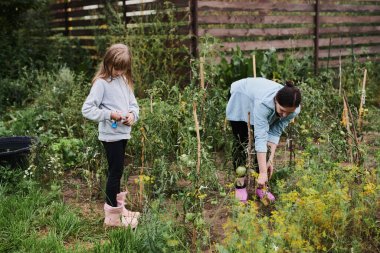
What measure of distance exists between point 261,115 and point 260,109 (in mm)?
47

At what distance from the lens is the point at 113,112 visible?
12.1 feet

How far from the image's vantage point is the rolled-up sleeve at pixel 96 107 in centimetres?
368

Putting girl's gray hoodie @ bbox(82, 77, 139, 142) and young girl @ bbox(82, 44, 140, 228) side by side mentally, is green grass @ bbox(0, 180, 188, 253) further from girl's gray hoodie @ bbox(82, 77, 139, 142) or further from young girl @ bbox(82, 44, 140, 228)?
girl's gray hoodie @ bbox(82, 77, 139, 142)

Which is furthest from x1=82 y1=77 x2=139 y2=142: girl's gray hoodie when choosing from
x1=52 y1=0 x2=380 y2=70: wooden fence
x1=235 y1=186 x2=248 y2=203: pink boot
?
x1=52 y1=0 x2=380 y2=70: wooden fence

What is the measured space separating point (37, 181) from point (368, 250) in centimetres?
285

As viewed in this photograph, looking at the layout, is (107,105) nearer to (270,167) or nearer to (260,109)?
(260,109)

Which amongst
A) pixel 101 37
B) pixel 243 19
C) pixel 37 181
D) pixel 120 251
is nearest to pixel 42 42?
pixel 101 37

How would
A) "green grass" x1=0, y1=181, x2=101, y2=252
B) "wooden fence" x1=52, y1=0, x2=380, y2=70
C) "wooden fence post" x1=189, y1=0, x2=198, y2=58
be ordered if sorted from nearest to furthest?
"green grass" x1=0, y1=181, x2=101, y2=252 → "wooden fence post" x1=189, y1=0, x2=198, y2=58 → "wooden fence" x1=52, y1=0, x2=380, y2=70

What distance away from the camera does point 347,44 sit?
10.2 m

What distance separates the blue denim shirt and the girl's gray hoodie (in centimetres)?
98

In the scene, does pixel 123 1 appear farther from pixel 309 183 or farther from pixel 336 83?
pixel 309 183

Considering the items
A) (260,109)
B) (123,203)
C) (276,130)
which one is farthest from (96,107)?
(276,130)

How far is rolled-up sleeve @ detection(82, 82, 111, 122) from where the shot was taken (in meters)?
3.68

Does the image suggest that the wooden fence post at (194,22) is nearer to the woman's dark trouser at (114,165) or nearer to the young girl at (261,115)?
the young girl at (261,115)
